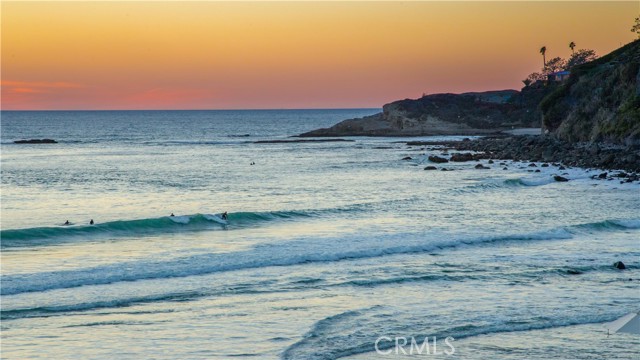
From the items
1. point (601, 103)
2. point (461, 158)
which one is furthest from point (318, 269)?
point (601, 103)

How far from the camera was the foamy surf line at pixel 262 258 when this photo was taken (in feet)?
69.6

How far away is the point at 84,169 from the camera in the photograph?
60688 mm

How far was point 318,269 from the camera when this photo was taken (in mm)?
22984

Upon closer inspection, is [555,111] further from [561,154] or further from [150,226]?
[150,226]

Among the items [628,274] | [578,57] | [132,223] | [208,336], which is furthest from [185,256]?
[578,57]

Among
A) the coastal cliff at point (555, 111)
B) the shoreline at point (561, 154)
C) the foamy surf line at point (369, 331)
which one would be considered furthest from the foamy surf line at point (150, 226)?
the coastal cliff at point (555, 111)

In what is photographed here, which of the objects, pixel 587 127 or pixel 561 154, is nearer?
pixel 561 154

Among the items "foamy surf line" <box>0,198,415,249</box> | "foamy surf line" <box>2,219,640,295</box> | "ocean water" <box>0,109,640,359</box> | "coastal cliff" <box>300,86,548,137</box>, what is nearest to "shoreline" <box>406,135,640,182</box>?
"ocean water" <box>0,109,640,359</box>

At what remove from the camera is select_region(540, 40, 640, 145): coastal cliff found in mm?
60438

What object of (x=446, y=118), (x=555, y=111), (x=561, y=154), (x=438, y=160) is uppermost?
(x=555, y=111)

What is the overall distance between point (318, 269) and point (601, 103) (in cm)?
5097

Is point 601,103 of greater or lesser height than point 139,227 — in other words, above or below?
above

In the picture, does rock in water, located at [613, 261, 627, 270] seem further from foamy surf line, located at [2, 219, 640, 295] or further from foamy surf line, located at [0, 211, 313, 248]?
foamy surf line, located at [0, 211, 313, 248]

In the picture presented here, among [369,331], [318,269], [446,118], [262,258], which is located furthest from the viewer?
[446,118]
